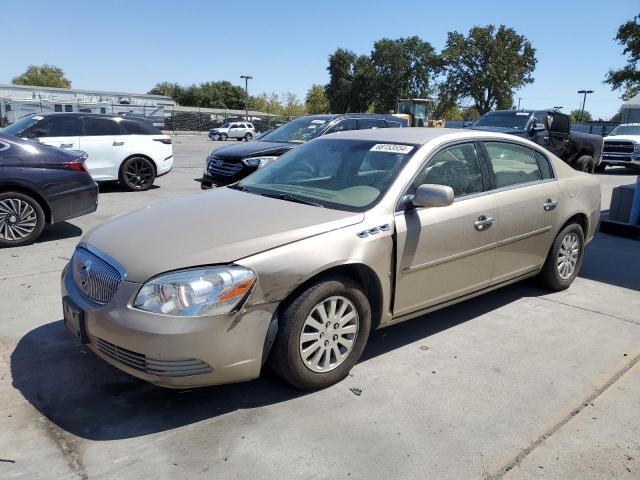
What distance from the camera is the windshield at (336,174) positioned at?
3666 mm

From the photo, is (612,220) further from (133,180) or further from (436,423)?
(133,180)

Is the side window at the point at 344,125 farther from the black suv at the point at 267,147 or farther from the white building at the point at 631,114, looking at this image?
the white building at the point at 631,114

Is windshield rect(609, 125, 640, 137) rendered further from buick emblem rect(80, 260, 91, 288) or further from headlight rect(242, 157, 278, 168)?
buick emblem rect(80, 260, 91, 288)

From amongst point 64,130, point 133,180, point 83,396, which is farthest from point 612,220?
point 64,130

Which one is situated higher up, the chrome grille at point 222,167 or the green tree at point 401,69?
the green tree at point 401,69

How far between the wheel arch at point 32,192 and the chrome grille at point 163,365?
173 inches

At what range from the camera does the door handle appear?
4.00 metres

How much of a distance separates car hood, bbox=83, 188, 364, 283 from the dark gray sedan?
337cm

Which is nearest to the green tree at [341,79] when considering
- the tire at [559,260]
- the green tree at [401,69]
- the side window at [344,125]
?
the green tree at [401,69]

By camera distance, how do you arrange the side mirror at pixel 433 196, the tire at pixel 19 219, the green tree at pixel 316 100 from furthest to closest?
the green tree at pixel 316 100, the tire at pixel 19 219, the side mirror at pixel 433 196

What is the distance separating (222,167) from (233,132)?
3715 cm

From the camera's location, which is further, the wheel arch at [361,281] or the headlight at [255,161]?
the headlight at [255,161]

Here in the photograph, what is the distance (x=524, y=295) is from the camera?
509 centimetres

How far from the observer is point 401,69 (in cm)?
7388
